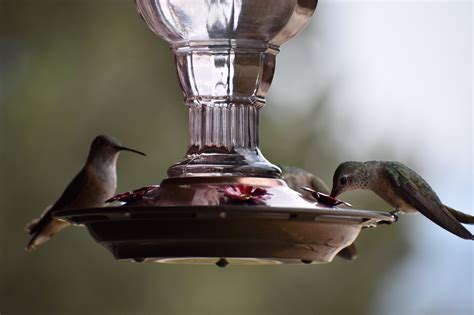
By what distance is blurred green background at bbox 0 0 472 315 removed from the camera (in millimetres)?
11070

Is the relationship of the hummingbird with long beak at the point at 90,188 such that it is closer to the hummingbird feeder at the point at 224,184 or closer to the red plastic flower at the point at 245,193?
the hummingbird feeder at the point at 224,184

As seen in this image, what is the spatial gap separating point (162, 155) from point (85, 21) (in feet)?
5.65

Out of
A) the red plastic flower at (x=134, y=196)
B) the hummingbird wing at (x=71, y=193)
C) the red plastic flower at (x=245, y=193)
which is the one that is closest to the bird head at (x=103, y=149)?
the hummingbird wing at (x=71, y=193)

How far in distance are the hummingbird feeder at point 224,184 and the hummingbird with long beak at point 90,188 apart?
1803 millimetres

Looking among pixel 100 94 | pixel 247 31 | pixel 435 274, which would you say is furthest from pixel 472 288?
pixel 247 31

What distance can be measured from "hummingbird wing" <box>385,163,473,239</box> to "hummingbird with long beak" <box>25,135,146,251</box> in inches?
50.6

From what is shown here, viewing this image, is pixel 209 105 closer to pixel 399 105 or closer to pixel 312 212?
pixel 312 212

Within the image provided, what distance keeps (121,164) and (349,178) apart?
5.36 meters

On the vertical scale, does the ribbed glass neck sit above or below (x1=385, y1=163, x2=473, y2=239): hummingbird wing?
above

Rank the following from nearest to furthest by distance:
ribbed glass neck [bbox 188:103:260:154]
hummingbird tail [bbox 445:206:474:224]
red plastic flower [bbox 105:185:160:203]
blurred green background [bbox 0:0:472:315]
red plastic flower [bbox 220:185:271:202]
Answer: red plastic flower [bbox 220:185:271:202]
red plastic flower [bbox 105:185:160:203]
ribbed glass neck [bbox 188:103:260:154]
hummingbird tail [bbox 445:206:474:224]
blurred green background [bbox 0:0:472:315]

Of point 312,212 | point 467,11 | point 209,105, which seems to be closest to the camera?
point 312,212

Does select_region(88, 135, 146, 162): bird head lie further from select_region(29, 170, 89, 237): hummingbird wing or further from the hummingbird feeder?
the hummingbird feeder

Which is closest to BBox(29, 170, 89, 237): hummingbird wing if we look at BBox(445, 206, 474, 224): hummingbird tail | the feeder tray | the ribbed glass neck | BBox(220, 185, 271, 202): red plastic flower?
BBox(445, 206, 474, 224): hummingbird tail

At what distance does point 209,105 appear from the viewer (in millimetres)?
3799
